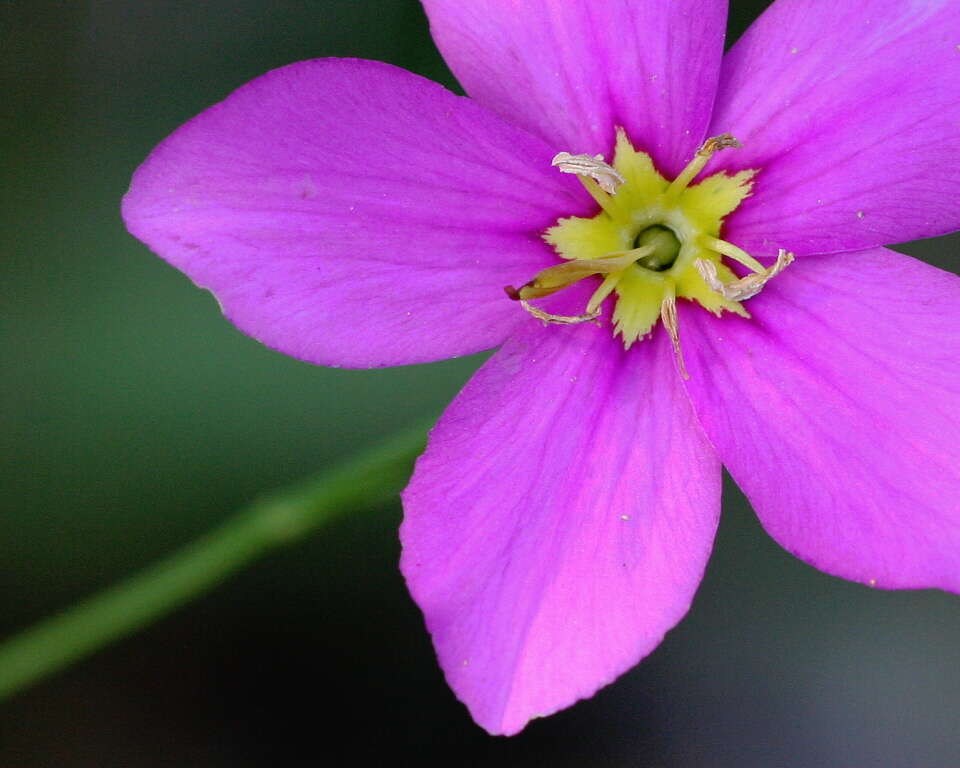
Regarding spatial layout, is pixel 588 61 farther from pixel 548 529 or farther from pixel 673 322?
pixel 548 529

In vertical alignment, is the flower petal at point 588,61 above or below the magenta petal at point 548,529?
above

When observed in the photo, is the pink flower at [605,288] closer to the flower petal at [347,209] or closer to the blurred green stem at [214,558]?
the flower petal at [347,209]

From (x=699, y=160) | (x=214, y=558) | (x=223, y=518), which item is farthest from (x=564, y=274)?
(x=223, y=518)

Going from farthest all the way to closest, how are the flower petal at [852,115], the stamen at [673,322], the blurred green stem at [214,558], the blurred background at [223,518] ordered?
the blurred background at [223,518]
the blurred green stem at [214,558]
the stamen at [673,322]
the flower petal at [852,115]

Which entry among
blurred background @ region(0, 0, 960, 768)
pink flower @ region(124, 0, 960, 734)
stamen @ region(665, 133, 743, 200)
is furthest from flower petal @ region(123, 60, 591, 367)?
blurred background @ region(0, 0, 960, 768)

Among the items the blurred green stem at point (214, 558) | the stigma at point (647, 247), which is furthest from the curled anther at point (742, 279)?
the blurred green stem at point (214, 558)

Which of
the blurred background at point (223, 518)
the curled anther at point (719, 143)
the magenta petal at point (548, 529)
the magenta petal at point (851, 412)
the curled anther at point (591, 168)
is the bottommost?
the blurred background at point (223, 518)
